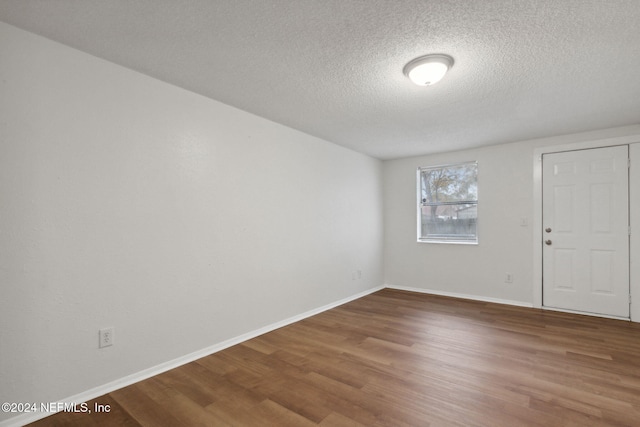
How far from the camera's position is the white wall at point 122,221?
5.83ft

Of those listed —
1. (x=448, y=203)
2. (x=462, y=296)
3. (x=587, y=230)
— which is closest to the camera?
(x=587, y=230)

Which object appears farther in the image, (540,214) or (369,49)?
(540,214)

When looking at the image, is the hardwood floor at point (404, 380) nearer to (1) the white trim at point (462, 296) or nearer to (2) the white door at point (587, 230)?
(2) the white door at point (587, 230)

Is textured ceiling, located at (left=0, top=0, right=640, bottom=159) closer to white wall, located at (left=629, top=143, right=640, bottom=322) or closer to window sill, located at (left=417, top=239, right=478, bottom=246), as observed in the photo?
white wall, located at (left=629, top=143, right=640, bottom=322)

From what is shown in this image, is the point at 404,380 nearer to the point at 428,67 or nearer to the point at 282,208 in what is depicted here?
the point at 282,208

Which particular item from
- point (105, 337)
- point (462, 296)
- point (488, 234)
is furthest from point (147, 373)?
point (488, 234)

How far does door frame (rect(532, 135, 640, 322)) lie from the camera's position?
349 cm

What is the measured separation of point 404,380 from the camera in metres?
2.21

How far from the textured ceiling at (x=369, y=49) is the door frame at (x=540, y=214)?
1.71ft

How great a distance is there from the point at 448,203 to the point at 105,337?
4.67m

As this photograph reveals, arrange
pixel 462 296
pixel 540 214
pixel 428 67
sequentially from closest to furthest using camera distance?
1. pixel 428 67
2. pixel 540 214
3. pixel 462 296

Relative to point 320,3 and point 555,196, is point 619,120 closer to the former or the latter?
point 555,196

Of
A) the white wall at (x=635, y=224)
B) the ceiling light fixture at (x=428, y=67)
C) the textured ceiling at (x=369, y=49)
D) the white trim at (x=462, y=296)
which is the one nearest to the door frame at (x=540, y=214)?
the white wall at (x=635, y=224)

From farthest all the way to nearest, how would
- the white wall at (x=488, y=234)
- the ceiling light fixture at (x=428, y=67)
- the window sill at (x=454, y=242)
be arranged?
the window sill at (x=454, y=242), the white wall at (x=488, y=234), the ceiling light fixture at (x=428, y=67)
